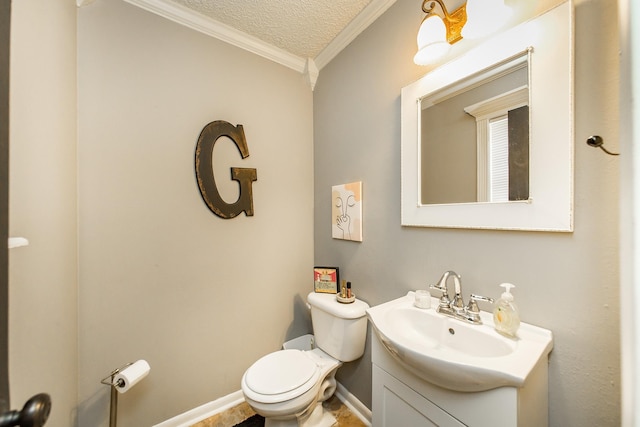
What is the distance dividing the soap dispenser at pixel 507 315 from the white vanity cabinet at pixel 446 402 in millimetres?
108

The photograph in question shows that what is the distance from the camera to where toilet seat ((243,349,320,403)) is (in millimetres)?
1110

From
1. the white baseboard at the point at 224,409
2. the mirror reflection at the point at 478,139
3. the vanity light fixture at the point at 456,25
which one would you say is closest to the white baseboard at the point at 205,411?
the white baseboard at the point at 224,409

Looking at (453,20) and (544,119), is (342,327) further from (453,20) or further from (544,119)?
(453,20)

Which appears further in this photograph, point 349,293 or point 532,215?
point 349,293

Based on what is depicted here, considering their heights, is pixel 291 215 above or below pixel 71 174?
below

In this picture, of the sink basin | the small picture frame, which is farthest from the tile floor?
the sink basin

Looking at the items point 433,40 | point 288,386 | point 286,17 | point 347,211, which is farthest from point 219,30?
point 288,386

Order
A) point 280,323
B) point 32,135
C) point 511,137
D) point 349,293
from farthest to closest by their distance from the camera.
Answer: point 280,323, point 349,293, point 511,137, point 32,135

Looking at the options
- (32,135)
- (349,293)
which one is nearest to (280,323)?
(349,293)

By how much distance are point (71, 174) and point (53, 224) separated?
303mm

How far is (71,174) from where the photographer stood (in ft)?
3.59

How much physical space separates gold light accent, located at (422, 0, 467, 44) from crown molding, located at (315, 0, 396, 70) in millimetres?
391

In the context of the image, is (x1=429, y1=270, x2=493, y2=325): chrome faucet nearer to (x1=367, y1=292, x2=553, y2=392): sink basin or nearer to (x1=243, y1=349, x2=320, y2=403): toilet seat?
(x1=367, y1=292, x2=553, y2=392): sink basin

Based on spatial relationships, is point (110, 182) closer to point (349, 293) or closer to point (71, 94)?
point (71, 94)
